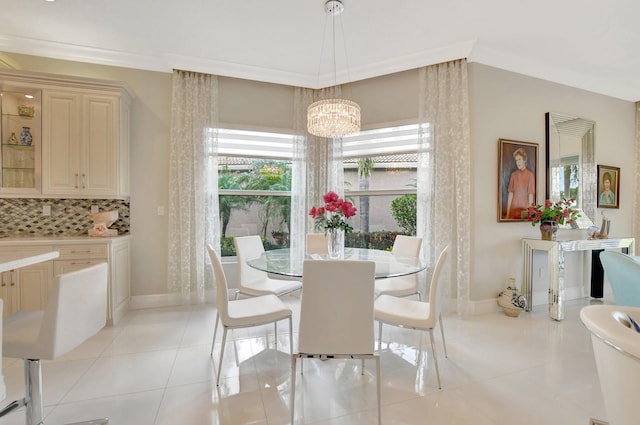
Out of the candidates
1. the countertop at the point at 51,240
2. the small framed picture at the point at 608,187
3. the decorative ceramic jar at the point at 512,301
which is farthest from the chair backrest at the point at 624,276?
the countertop at the point at 51,240

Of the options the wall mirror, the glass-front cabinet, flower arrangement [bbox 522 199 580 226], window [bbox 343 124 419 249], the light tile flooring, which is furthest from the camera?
window [bbox 343 124 419 249]

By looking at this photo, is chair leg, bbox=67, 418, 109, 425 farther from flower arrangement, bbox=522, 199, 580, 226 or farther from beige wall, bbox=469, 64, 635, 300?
flower arrangement, bbox=522, 199, 580, 226

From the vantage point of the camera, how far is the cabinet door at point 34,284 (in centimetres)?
276

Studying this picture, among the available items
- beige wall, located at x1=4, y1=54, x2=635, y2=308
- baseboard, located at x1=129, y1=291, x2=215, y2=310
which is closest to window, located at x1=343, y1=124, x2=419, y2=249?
beige wall, located at x1=4, y1=54, x2=635, y2=308

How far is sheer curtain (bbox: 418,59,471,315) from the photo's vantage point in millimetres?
3375

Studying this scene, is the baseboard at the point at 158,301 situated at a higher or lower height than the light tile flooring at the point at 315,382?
higher

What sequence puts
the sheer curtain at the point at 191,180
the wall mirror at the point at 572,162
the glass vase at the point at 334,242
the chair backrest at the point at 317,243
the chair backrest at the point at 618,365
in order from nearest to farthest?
the chair backrest at the point at 618,365
the glass vase at the point at 334,242
the chair backrest at the point at 317,243
the sheer curtain at the point at 191,180
the wall mirror at the point at 572,162

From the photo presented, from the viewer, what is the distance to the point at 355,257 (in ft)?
8.84

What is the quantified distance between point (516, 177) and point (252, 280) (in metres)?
3.38

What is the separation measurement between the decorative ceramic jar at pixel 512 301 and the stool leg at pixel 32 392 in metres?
4.11

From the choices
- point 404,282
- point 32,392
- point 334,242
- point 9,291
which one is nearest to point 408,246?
point 404,282

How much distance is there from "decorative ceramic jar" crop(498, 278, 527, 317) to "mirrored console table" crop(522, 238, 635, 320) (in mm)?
244

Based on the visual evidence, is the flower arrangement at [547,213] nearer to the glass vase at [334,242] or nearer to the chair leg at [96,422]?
the glass vase at [334,242]

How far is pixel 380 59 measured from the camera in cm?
354
